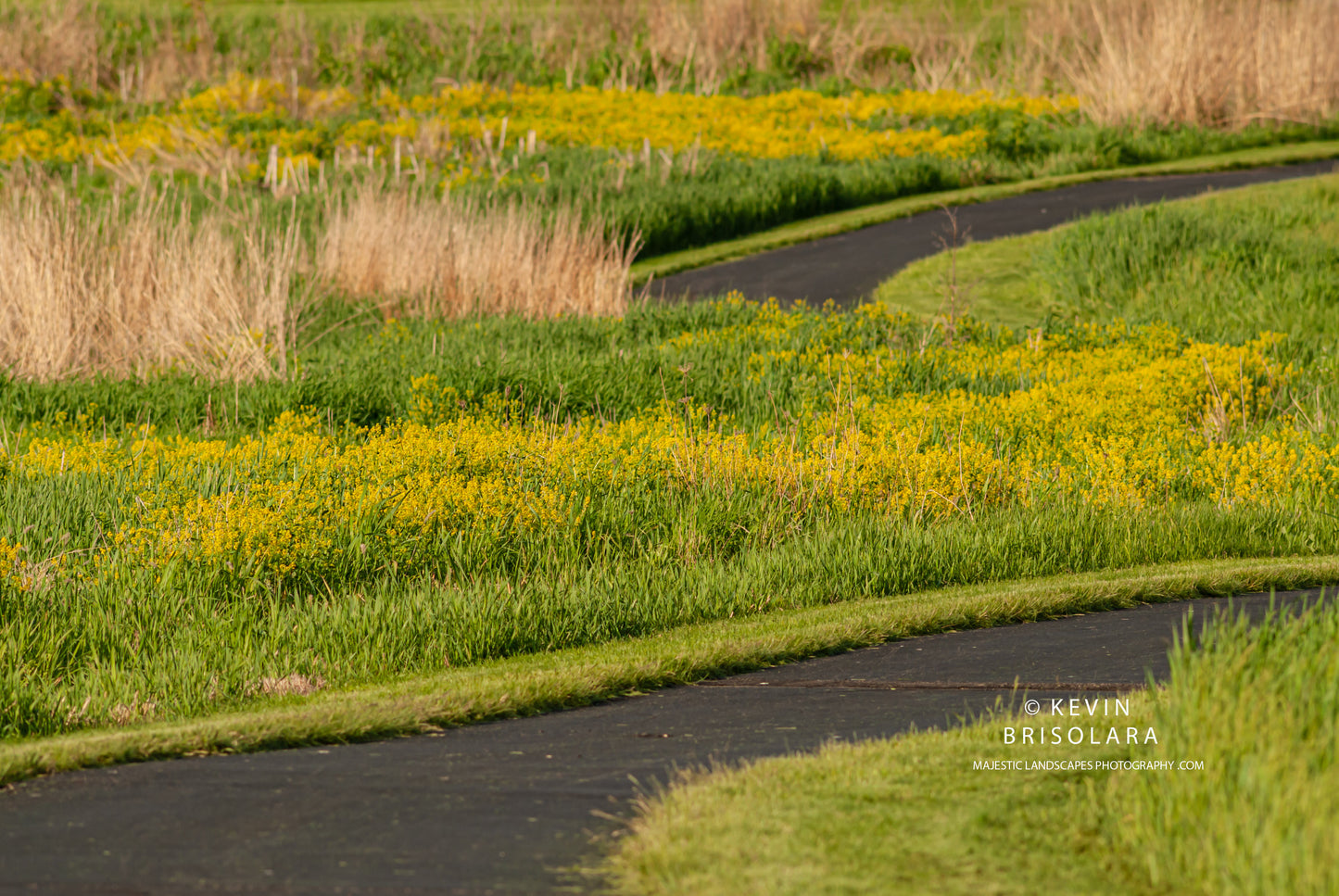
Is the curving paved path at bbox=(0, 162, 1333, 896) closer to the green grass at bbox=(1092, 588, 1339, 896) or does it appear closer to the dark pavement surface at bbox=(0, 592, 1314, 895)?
the dark pavement surface at bbox=(0, 592, 1314, 895)

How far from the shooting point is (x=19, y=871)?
4.07 m

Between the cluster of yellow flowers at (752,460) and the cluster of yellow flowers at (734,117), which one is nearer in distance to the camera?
the cluster of yellow flowers at (752,460)

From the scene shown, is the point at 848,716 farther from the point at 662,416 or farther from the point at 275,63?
the point at 275,63

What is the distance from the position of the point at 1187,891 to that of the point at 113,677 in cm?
426

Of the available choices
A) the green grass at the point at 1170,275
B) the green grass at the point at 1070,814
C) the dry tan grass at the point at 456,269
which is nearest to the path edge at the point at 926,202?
the dry tan grass at the point at 456,269

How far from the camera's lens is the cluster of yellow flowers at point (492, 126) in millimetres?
22453

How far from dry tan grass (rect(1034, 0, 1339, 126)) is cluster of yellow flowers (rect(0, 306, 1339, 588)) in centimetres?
1228

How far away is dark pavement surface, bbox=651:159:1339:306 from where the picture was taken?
17156mm

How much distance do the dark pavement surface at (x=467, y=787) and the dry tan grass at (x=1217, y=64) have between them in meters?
19.0

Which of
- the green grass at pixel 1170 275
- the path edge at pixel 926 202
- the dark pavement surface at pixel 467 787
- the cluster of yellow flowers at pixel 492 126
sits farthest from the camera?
the cluster of yellow flowers at pixel 492 126

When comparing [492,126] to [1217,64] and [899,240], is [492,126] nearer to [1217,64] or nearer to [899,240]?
[899,240]

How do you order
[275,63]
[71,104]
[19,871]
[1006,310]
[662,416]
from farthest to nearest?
[275,63], [71,104], [1006,310], [662,416], [19,871]

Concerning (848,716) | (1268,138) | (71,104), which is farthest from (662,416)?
(71,104)

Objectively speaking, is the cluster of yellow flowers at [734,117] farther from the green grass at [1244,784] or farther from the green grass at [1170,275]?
the green grass at [1244,784]
